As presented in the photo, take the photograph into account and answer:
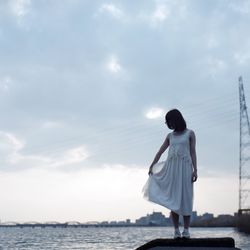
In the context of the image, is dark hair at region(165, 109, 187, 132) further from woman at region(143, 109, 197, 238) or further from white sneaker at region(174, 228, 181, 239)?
white sneaker at region(174, 228, 181, 239)

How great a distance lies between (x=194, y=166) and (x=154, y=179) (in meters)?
0.88

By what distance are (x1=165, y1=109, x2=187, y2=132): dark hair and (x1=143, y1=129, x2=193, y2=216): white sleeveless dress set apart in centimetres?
11

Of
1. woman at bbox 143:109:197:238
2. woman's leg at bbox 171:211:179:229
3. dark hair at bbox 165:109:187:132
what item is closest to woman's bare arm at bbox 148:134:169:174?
woman at bbox 143:109:197:238

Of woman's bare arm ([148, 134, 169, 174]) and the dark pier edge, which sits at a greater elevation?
woman's bare arm ([148, 134, 169, 174])

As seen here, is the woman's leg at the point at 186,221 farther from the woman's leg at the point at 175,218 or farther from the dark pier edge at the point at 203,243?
the dark pier edge at the point at 203,243

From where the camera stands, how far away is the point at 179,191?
9562 millimetres

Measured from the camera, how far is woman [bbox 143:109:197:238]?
956 cm

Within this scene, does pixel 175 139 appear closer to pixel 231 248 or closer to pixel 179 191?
pixel 179 191

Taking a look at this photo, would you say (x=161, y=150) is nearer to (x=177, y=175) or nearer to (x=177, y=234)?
(x=177, y=175)

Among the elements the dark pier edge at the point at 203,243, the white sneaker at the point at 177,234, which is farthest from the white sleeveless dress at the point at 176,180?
the dark pier edge at the point at 203,243

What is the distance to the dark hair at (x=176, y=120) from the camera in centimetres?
968

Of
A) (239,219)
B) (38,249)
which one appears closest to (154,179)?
(38,249)

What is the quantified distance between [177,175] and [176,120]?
98 cm

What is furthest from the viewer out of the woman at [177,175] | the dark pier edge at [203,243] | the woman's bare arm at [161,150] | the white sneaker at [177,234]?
the woman's bare arm at [161,150]
